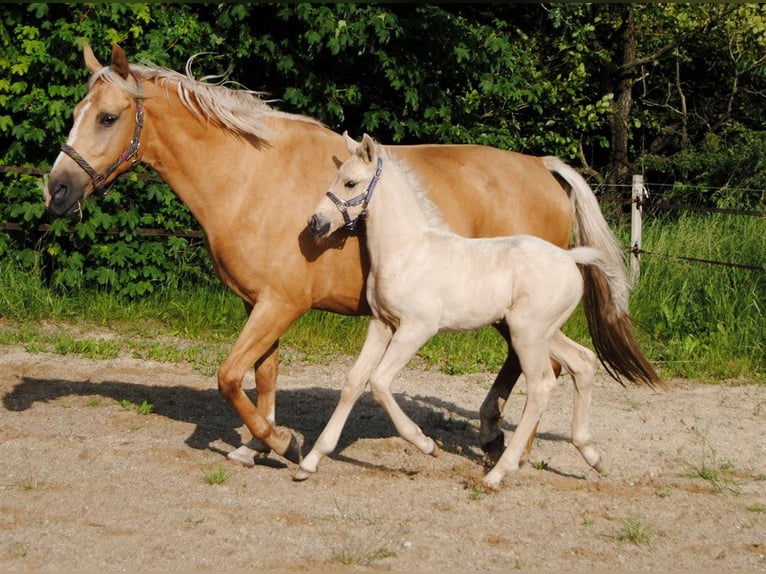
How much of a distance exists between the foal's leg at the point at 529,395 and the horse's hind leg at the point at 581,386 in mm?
211

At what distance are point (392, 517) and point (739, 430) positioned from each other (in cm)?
295

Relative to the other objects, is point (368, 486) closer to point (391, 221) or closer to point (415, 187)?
point (391, 221)

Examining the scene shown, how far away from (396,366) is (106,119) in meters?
2.00

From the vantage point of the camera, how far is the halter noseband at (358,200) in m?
5.21

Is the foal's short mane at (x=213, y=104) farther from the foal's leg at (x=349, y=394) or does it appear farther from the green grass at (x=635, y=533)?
the green grass at (x=635, y=533)

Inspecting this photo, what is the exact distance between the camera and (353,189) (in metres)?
5.25

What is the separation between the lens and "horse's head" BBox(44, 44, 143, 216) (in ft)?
17.4

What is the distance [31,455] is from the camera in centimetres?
562

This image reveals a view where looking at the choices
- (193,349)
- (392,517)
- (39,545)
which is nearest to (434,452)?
(392,517)

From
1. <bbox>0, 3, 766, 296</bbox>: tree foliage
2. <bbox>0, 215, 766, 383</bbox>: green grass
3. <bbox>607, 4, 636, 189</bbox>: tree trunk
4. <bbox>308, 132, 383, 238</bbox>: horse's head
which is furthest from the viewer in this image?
<bbox>607, 4, 636, 189</bbox>: tree trunk

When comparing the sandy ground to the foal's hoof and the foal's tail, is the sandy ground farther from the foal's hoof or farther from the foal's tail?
the foal's tail

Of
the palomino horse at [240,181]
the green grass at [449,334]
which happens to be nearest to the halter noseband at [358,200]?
the palomino horse at [240,181]

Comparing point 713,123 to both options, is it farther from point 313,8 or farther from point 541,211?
point 541,211

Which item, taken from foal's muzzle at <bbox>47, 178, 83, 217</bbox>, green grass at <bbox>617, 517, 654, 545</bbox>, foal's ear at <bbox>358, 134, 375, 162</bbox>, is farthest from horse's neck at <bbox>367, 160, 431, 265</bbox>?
green grass at <bbox>617, 517, 654, 545</bbox>
